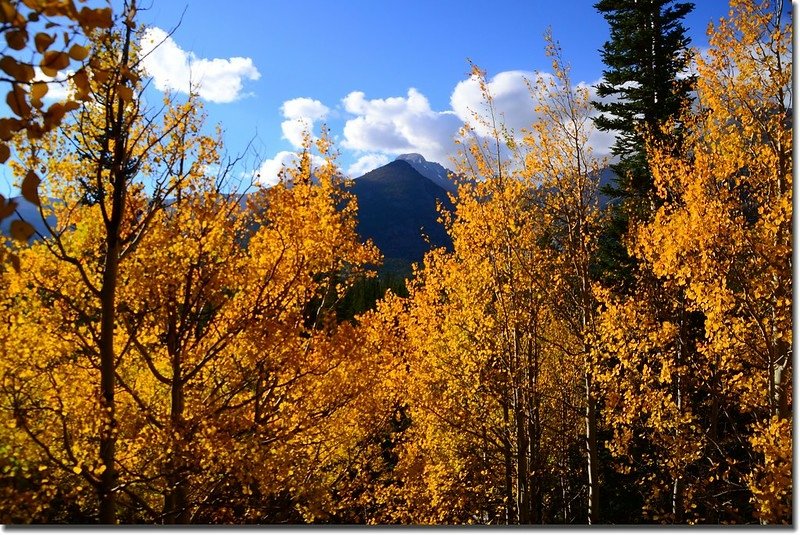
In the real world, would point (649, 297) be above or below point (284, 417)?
above

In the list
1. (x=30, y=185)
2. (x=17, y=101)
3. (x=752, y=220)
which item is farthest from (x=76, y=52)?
(x=752, y=220)

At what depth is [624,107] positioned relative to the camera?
10125mm

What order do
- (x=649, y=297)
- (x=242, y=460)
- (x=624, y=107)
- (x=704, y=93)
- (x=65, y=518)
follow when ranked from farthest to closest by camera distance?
1. (x=624, y=107)
2. (x=649, y=297)
3. (x=704, y=93)
4. (x=242, y=460)
5. (x=65, y=518)

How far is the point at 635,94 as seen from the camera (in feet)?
31.8

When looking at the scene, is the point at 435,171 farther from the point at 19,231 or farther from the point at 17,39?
the point at 19,231

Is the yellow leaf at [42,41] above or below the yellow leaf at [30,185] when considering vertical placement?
above

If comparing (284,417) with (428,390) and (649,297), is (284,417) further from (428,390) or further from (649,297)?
(649,297)

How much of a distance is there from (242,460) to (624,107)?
9798 millimetres

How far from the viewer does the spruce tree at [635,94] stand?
8062mm

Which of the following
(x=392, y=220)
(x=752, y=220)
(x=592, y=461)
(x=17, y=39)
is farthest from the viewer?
(x=392, y=220)

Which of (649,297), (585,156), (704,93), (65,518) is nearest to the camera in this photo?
(65,518)

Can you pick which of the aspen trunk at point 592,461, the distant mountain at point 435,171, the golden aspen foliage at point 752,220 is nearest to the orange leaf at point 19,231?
the golden aspen foliage at point 752,220

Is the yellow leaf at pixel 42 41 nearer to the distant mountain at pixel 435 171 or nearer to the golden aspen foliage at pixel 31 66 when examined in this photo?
the golden aspen foliage at pixel 31 66

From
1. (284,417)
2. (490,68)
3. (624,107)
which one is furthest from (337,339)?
(624,107)
